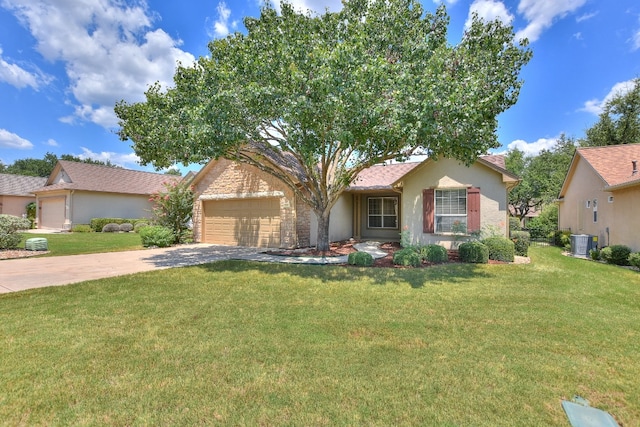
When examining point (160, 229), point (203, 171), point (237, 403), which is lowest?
point (237, 403)

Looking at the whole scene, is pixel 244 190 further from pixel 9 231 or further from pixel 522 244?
pixel 522 244

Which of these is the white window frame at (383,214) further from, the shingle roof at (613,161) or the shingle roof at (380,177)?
the shingle roof at (613,161)

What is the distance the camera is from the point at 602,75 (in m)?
17.1

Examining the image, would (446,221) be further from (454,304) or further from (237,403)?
(237,403)

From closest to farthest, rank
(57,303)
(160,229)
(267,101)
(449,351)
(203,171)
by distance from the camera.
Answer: (449,351) → (57,303) → (267,101) → (160,229) → (203,171)

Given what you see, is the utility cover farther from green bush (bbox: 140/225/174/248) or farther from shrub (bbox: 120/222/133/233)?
shrub (bbox: 120/222/133/233)

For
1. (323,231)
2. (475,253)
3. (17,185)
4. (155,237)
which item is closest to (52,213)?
(17,185)

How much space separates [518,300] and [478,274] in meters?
2.38

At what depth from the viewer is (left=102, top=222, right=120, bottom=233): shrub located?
23.0m

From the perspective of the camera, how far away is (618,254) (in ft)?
32.9

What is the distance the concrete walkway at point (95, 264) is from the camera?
7.14m

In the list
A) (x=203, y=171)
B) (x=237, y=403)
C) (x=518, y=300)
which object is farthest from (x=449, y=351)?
(x=203, y=171)

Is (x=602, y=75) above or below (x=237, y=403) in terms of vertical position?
above

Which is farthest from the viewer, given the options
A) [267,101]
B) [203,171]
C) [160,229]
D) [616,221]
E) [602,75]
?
[602,75]
